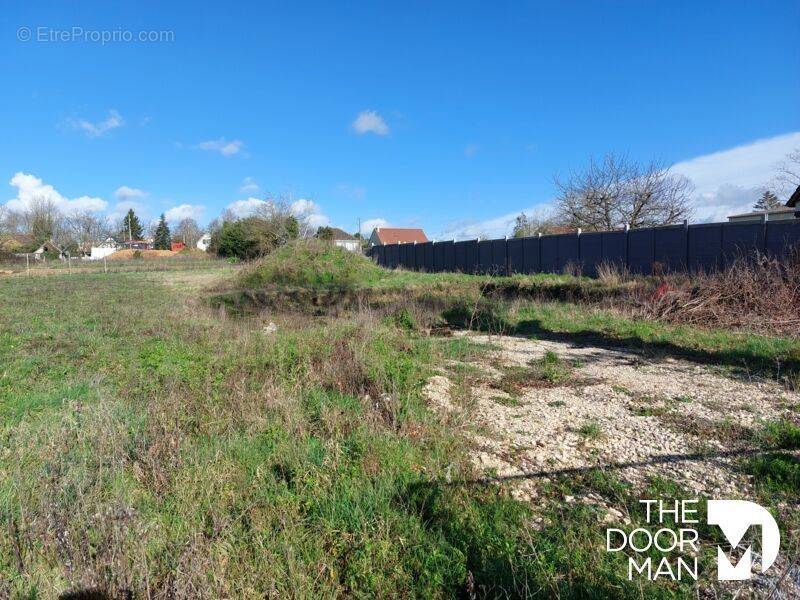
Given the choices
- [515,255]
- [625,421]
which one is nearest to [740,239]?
[515,255]

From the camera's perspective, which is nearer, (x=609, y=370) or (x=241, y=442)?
(x=241, y=442)

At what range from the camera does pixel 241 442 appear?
3965mm

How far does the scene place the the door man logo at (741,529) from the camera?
2549mm

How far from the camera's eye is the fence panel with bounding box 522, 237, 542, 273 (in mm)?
23625

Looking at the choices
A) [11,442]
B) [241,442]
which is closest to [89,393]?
[11,442]

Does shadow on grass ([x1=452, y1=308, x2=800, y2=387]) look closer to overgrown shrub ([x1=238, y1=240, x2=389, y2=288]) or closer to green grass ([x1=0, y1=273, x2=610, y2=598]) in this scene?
green grass ([x1=0, y1=273, x2=610, y2=598])

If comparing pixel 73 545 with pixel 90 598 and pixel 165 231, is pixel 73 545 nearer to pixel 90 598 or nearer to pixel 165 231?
pixel 90 598

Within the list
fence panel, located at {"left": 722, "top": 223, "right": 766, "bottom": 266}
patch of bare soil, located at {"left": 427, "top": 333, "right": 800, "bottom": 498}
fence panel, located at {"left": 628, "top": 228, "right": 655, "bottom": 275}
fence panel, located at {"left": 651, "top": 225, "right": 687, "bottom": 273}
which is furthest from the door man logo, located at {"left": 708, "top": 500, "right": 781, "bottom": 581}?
fence panel, located at {"left": 628, "top": 228, "right": 655, "bottom": 275}

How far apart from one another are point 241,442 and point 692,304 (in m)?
10.1

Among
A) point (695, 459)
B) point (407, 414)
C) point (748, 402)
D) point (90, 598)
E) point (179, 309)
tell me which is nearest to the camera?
point (90, 598)

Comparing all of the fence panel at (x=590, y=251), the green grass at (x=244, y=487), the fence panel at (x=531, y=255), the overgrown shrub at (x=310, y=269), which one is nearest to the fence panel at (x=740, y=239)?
the fence panel at (x=590, y=251)

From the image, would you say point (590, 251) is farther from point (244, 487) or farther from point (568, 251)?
point (244, 487)

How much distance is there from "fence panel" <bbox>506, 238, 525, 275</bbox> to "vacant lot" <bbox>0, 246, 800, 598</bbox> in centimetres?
1699

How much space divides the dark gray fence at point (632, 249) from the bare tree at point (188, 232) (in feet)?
218
